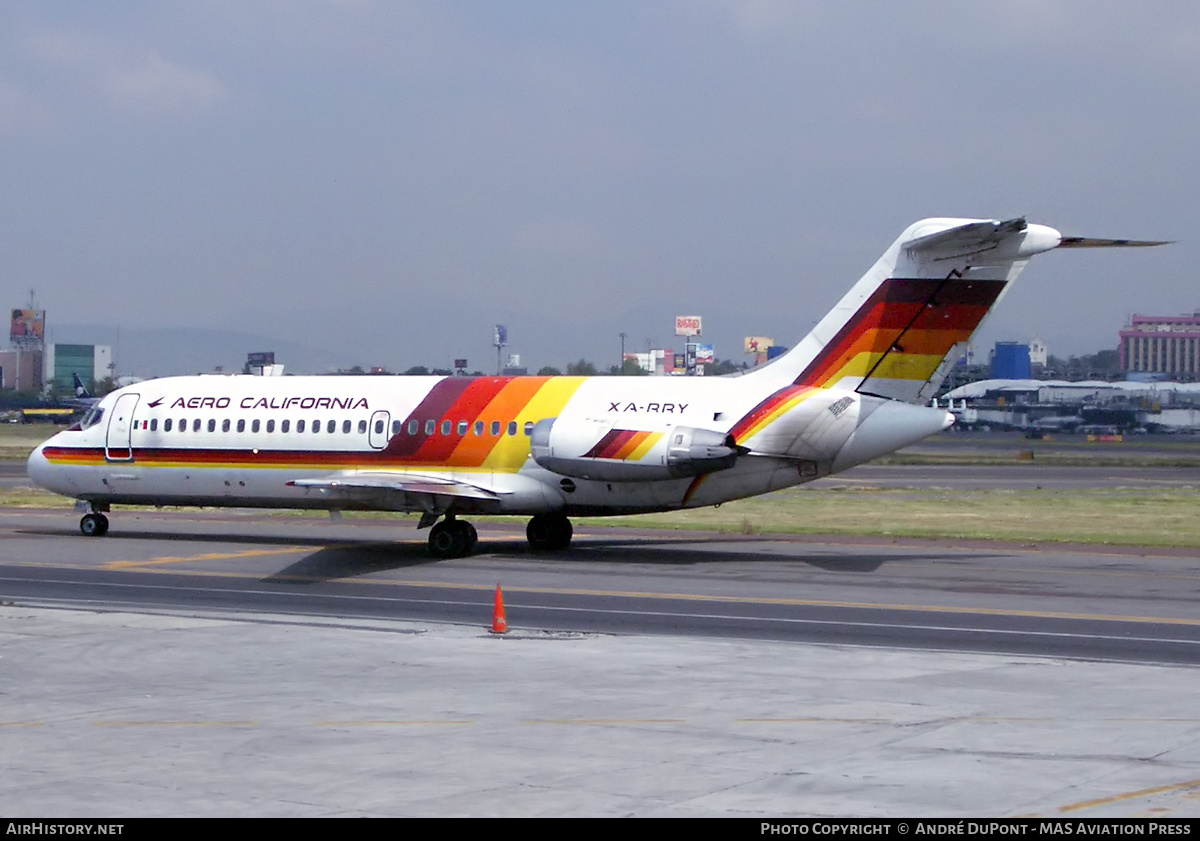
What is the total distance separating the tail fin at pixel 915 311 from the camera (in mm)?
26938

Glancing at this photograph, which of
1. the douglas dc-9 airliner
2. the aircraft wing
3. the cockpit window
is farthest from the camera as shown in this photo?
the cockpit window

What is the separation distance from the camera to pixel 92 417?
Answer: 35.2 meters

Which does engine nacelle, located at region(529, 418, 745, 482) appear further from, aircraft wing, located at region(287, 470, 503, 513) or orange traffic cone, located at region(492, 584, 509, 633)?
orange traffic cone, located at region(492, 584, 509, 633)

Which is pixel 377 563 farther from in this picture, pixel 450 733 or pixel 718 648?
pixel 450 733

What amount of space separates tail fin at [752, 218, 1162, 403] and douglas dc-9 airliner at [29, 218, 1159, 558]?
28mm

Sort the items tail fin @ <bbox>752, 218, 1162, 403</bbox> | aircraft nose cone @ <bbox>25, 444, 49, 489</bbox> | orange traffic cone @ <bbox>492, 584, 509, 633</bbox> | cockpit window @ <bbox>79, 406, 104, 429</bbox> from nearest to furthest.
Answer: orange traffic cone @ <bbox>492, 584, 509, 633</bbox>, tail fin @ <bbox>752, 218, 1162, 403</bbox>, cockpit window @ <bbox>79, 406, 104, 429</bbox>, aircraft nose cone @ <bbox>25, 444, 49, 489</bbox>

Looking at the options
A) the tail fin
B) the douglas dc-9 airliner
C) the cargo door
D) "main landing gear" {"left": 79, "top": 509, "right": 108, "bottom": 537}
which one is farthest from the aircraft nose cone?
the tail fin

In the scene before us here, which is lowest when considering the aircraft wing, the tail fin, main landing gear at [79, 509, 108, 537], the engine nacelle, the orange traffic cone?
main landing gear at [79, 509, 108, 537]

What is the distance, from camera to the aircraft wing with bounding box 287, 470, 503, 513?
94.6 feet

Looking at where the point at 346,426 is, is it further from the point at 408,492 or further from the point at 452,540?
the point at 452,540

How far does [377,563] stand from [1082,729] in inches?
718

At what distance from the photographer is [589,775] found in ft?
35.4
